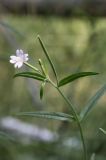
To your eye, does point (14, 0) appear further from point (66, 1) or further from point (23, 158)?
point (23, 158)

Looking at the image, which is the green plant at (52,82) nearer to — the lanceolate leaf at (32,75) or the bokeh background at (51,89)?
the lanceolate leaf at (32,75)

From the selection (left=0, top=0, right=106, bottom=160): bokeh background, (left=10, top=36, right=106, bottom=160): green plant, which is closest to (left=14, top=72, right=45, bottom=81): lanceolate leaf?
(left=10, top=36, right=106, bottom=160): green plant

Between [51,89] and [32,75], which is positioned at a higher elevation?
[51,89]

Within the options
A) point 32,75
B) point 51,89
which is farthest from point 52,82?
point 51,89

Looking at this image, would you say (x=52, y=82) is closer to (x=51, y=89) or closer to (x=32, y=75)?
(x=32, y=75)

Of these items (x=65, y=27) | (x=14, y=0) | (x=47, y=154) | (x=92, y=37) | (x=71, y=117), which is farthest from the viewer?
(x=65, y=27)

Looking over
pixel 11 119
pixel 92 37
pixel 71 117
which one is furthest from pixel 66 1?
pixel 71 117

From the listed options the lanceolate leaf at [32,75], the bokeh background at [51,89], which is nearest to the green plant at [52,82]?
the lanceolate leaf at [32,75]

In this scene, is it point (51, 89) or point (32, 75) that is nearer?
point (32, 75)

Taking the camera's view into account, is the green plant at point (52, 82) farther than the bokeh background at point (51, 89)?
No
